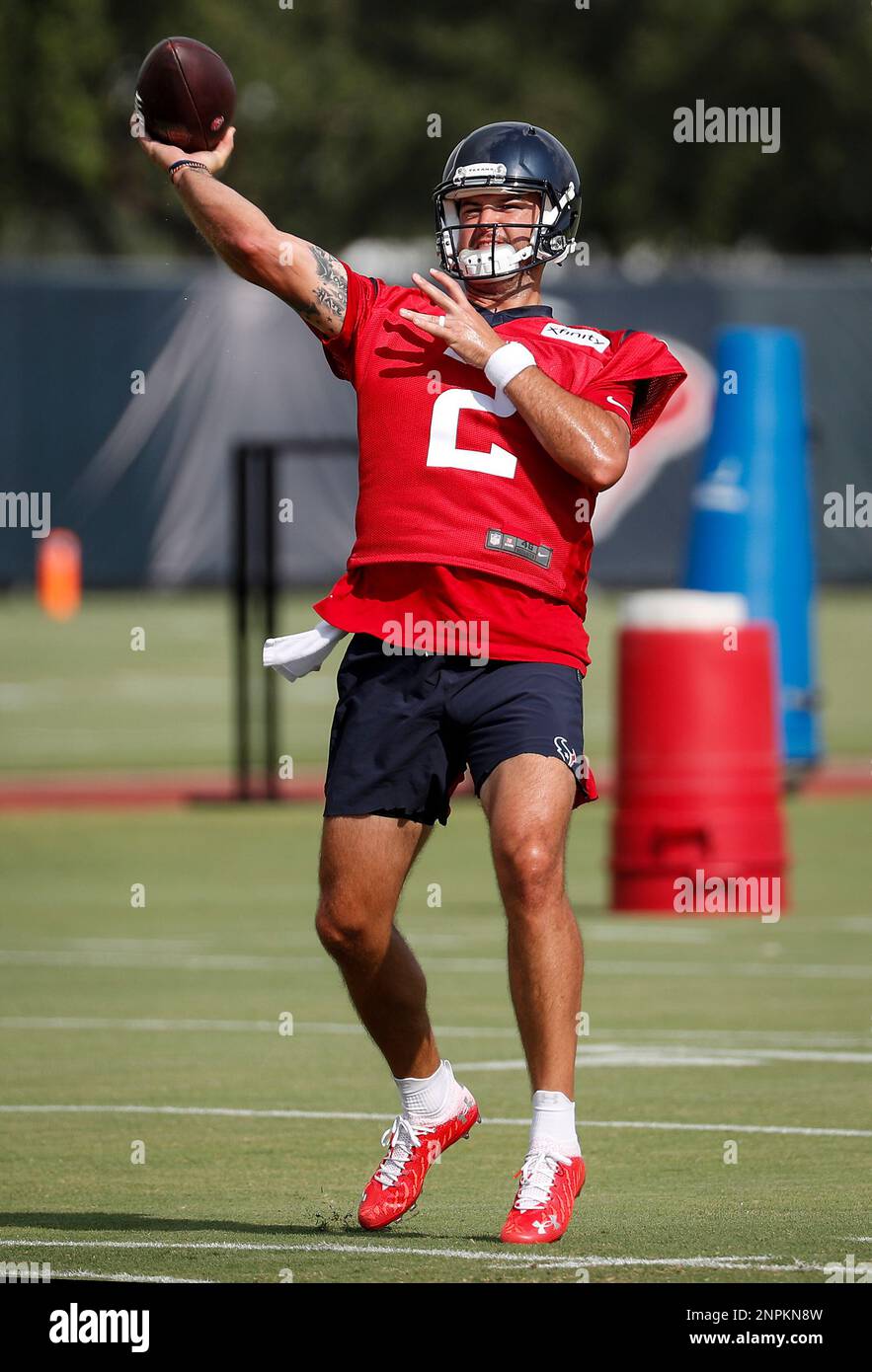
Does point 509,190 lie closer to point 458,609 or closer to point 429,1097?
point 458,609

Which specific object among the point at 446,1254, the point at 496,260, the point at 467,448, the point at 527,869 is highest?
the point at 496,260

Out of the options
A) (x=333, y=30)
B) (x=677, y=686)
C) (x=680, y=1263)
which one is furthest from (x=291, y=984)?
(x=333, y=30)

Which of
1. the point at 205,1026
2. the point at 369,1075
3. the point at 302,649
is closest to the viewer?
the point at 302,649

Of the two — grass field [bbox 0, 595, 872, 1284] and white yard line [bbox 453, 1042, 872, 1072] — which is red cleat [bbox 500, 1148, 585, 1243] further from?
white yard line [bbox 453, 1042, 872, 1072]

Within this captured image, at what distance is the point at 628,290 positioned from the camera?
131 ft

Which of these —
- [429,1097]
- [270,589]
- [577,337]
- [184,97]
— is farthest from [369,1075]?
[270,589]

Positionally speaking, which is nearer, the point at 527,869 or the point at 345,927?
the point at 527,869

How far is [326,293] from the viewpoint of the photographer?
22.4 ft

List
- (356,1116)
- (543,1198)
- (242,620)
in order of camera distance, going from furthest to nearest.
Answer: (242,620)
(356,1116)
(543,1198)

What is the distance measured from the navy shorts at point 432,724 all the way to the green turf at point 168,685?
15.1 m

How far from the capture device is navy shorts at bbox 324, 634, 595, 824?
661 centimetres

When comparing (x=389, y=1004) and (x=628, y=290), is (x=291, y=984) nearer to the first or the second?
(x=389, y=1004)
